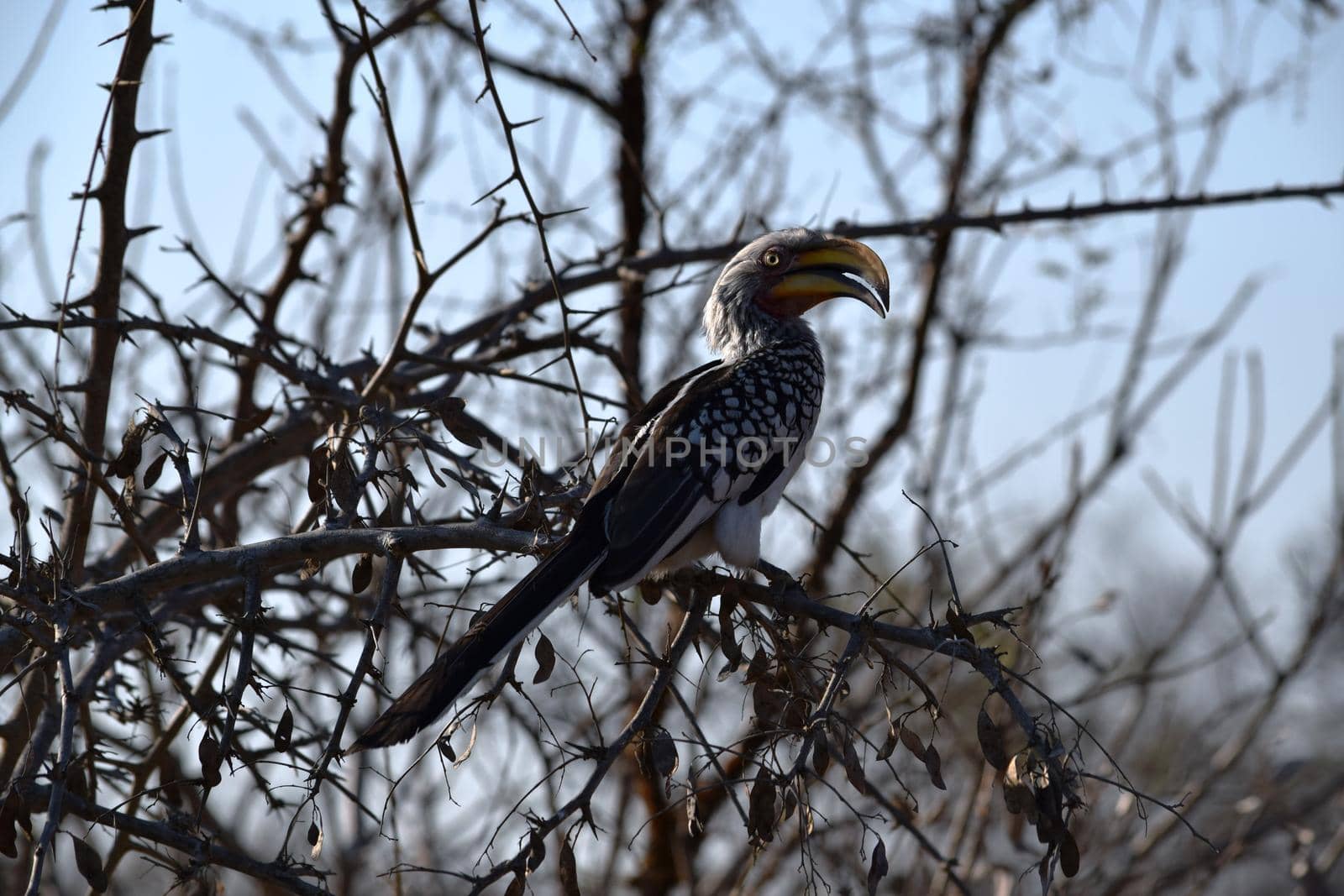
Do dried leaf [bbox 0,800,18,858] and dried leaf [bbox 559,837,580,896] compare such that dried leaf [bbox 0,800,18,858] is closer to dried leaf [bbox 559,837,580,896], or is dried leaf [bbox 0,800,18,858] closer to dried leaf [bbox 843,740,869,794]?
dried leaf [bbox 559,837,580,896]

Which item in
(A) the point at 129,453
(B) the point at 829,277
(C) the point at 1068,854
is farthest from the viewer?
(B) the point at 829,277

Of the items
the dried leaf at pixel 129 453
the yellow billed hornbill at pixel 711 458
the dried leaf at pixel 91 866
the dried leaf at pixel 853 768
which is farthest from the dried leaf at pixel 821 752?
the dried leaf at pixel 129 453

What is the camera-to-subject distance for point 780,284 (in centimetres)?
402

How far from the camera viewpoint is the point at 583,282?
3.88 metres

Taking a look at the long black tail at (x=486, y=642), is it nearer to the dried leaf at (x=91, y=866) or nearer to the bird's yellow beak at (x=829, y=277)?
the dried leaf at (x=91, y=866)

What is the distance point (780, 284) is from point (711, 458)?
3.23ft

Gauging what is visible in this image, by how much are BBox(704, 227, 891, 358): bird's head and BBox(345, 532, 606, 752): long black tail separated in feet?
4.72

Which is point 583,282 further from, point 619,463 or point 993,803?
point 993,803

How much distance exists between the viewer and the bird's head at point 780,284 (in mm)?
3898

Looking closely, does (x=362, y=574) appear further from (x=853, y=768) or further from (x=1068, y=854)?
(x=1068, y=854)

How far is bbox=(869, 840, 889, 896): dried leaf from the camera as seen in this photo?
1.91 metres

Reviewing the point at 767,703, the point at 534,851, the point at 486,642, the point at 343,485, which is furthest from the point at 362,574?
the point at 767,703

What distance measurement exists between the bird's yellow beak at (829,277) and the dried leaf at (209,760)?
2.33 metres

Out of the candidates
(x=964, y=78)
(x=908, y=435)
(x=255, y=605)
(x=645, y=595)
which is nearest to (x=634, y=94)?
(x=964, y=78)
